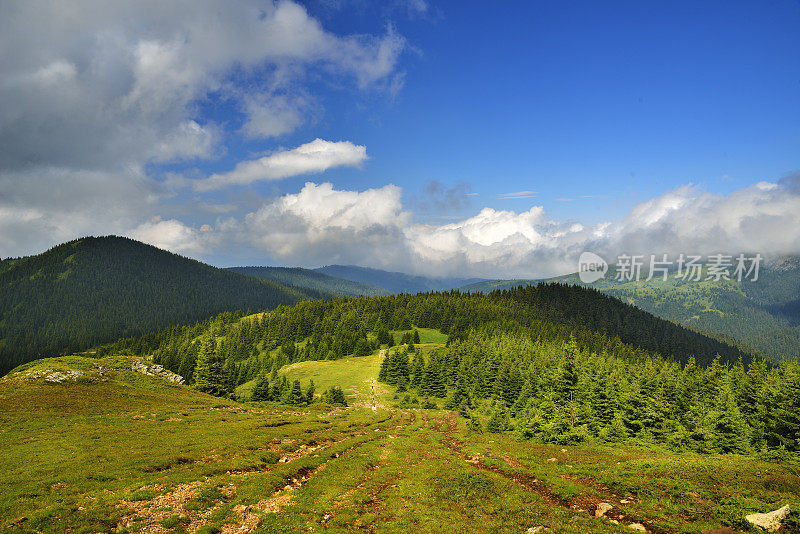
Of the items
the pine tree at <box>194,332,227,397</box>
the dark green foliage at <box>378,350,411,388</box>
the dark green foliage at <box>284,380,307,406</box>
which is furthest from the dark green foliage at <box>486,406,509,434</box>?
the pine tree at <box>194,332,227,397</box>

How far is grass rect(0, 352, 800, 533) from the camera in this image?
21766 mm

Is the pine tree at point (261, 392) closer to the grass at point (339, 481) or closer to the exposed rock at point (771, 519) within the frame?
the grass at point (339, 481)

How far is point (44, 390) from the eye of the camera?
71.2 metres

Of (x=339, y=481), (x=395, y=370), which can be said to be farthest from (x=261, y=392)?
(x=339, y=481)

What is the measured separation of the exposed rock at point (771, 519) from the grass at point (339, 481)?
0.93m

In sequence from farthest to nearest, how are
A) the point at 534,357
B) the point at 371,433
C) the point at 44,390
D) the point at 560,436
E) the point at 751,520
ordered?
the point at 534,357
the point at 44,390
the point at 371,433
the point at 560,436
the point at 751,520

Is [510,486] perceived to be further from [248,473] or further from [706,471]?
[248,473]

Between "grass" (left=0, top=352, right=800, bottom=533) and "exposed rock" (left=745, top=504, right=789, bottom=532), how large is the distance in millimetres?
934

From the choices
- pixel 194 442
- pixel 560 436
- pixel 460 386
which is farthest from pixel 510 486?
pixel 460 386

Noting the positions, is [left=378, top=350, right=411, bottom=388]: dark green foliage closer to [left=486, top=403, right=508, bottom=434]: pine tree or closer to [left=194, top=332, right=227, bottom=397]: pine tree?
[left=194, top=332, right=227, bottom=397]: pine tree

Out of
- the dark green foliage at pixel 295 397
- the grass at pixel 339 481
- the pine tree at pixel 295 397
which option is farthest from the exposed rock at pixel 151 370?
the grass at pixel 339 481

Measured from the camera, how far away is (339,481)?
31281 mm

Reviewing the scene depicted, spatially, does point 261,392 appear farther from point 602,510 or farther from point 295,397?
point 602,510

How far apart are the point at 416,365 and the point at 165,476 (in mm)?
104122
